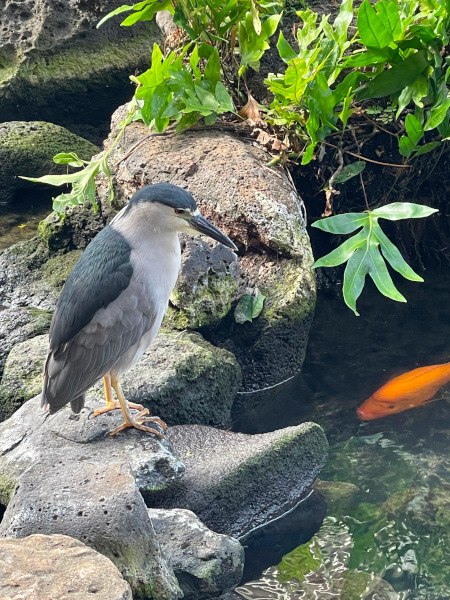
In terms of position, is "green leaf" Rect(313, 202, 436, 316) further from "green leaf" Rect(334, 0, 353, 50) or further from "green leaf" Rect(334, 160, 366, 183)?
"green leaf" Rect(334, 0, 353, 50)

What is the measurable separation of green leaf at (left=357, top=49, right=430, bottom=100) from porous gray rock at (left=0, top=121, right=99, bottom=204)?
2927 mm

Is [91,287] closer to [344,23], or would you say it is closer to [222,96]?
[222,96]

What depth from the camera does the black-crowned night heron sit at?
3.48 metres

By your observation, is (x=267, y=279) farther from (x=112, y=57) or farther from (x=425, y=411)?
(x=112, y=57)

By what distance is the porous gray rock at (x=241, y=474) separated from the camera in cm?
363

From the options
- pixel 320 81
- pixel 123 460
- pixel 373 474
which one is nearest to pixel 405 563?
pixel 373 474

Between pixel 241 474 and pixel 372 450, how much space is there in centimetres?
91

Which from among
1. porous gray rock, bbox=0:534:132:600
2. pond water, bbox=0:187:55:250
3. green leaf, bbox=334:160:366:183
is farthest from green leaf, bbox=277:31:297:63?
porous gray rock, bbox=0:534:132:600

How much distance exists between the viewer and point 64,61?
25.1 feet

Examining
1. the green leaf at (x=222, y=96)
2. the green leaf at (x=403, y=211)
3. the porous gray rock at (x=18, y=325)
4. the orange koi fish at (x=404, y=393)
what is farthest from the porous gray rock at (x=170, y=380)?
the green leaf at (x=222, y=96)

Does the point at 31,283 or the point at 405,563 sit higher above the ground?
the point at 31,283

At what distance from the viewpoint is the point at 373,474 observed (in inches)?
160

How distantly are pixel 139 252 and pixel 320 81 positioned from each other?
1.72 meters

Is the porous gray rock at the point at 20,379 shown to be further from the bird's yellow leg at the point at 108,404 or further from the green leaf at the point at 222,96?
the green leaf at the point at 222,96
